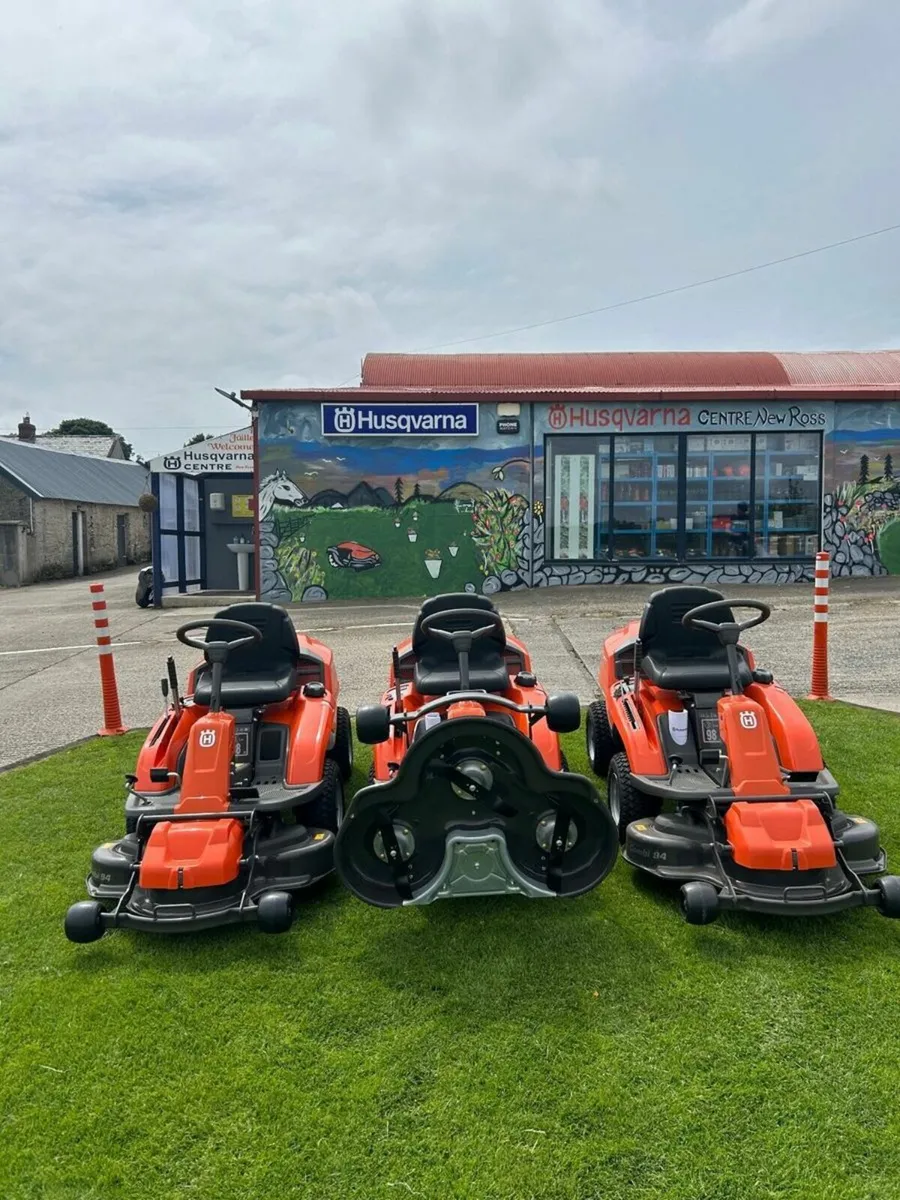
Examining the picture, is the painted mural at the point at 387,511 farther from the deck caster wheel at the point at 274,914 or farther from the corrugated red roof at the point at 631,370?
the deck caster wheel at the point at 274,914

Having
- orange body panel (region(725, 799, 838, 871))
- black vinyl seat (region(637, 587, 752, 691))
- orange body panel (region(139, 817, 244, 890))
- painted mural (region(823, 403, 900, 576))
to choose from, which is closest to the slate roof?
painted mural (region(823, 403, 900, 576))

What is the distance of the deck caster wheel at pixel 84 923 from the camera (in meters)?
3.19

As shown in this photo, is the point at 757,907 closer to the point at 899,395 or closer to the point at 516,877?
the point at 516,877

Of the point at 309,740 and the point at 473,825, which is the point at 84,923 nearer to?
the point at 309,740

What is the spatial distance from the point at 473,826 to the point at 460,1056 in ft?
2.67

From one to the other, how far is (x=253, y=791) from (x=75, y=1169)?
1755 millimetres

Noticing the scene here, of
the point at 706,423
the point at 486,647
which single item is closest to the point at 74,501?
the point at 706,423

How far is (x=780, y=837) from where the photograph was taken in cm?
334

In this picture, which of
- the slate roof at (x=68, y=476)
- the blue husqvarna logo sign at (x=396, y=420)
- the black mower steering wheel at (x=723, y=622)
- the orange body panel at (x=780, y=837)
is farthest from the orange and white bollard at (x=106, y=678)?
the slate roof at (x=68, y=476)

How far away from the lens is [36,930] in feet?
11.8

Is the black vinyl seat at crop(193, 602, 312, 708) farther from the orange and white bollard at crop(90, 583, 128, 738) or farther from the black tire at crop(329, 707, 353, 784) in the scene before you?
the orange and white bollard at crop(90, 583, 128, 738)

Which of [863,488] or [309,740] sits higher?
[863,488]

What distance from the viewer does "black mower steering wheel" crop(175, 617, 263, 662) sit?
4055mm

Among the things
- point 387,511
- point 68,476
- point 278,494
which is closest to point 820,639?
point 387,511
